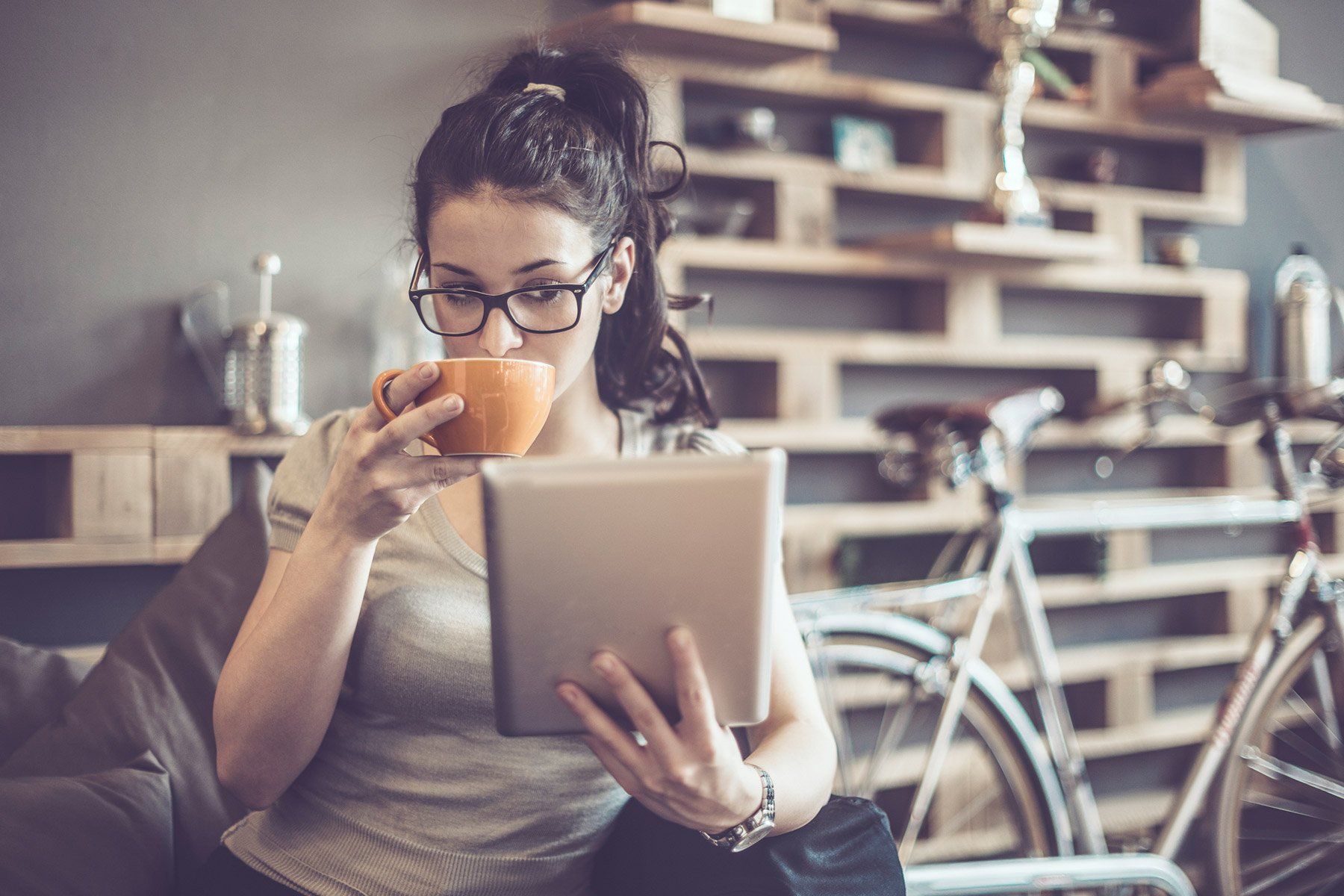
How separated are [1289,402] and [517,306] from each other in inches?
63.6

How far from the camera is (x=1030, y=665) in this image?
2.11 metres

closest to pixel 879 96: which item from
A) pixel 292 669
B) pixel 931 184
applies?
pixel 931 184

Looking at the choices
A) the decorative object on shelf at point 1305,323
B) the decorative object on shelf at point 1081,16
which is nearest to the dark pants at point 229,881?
the decorative object on shelf at point 1081,16

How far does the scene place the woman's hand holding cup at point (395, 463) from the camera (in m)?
0.82

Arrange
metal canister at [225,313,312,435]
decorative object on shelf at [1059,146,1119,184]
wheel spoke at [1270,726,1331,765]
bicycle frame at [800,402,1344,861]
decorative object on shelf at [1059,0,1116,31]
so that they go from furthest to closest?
wheel spoke at [1270,726,1331,765] < decorative object on shelf at [1059,146,1119,184] < decorative object on shelf at [1059,0,1116,31] < bicycle frame at [800,402,1344,861] < metal canister at [225,313,312,435]

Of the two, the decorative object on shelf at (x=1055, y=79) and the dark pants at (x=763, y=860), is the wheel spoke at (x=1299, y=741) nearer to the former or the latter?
the decorative object on shelf at (x=1055, y=79)

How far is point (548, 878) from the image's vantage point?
1.08 m

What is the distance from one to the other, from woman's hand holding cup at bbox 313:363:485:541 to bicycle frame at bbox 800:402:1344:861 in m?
1.25

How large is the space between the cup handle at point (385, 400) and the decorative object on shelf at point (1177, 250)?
2493 millimetres

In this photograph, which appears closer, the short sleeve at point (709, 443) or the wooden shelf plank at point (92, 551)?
the short sleeve at point (709, 443)

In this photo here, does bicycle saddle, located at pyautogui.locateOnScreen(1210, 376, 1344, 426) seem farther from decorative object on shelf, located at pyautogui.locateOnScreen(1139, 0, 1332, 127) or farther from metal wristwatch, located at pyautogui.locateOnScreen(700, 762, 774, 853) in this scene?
metal wristwatch, located at pyautogui.locateOnScreen(700, 762, 774, 853)

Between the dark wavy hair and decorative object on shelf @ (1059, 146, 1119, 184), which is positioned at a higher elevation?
decorative object on shelf @ (1059, 146, 1119, 184)

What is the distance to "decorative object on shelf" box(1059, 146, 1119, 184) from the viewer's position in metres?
2.72

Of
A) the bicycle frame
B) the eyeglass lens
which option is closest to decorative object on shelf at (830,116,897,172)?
the bicycle frame
